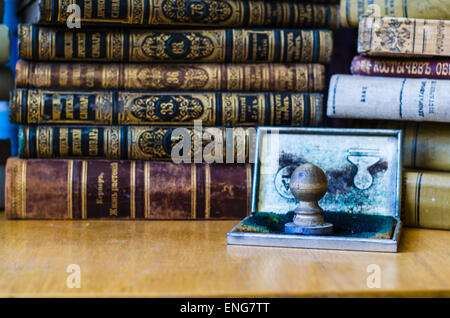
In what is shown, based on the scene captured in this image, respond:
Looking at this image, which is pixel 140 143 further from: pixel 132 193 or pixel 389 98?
pixel 389 98

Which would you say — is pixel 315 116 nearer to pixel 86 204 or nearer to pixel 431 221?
pixel 431 221

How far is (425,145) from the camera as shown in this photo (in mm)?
1095

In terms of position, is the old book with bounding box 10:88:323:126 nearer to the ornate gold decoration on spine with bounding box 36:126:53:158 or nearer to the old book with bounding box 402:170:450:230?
the ornate gold decoration on spine with bounding box 36:126:53:158

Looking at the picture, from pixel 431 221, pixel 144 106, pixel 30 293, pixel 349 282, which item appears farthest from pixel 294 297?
pixel 144 106

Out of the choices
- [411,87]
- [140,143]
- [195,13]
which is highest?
[195,13]

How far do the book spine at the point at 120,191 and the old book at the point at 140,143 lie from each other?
0.08 ft

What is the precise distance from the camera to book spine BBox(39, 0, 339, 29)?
1.06m

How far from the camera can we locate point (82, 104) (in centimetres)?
110

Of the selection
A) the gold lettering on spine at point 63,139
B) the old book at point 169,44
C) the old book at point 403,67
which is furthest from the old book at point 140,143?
the old book at point 403,67

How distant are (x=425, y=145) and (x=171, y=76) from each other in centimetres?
51

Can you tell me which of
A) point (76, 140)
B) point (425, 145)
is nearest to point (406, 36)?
point (425, 145)

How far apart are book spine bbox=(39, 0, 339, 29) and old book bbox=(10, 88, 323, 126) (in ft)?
0.46

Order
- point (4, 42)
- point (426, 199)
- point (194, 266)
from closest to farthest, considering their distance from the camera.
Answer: point (194, 266)
point (426, 199)
point (4, 42)

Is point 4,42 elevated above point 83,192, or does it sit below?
above
